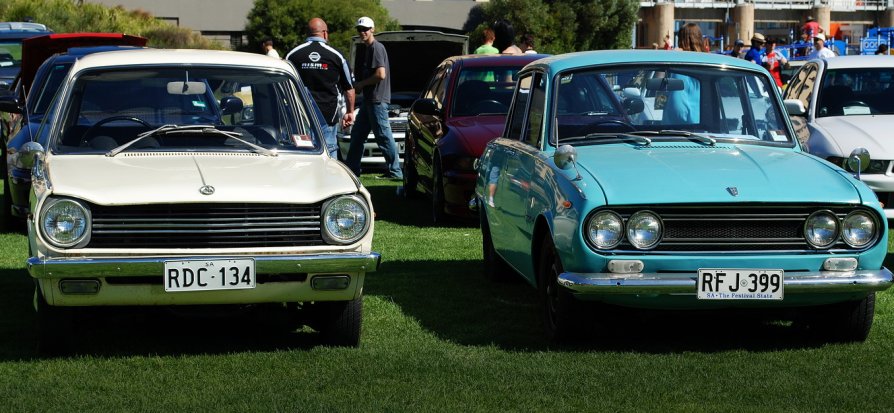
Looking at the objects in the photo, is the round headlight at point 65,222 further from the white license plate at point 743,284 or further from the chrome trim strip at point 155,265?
the white license plate at point 743,284

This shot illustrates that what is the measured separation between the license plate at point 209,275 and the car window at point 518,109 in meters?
2.66

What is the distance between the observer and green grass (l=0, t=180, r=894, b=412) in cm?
577

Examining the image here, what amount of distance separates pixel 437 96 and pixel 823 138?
3761 mm

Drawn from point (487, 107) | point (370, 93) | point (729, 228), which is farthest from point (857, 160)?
point (370, 93)

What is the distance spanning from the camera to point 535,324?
7.56 metres

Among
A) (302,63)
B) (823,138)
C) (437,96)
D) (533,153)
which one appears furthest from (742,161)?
(302,63)

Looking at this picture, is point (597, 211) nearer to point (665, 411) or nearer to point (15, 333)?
point (665, 411)

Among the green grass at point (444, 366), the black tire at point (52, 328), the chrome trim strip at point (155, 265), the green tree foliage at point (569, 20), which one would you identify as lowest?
the green tree foliage at point (569, 20)

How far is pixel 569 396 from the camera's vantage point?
584cm

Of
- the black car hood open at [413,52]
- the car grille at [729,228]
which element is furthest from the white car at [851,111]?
the black car hood open at [413,52]

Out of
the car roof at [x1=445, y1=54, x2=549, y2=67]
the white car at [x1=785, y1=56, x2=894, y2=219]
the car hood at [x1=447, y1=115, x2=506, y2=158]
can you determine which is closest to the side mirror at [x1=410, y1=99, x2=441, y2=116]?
the car hood at [x1=447, y1=115, x2=506, y2=158]

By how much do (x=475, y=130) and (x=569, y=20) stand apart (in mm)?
58017

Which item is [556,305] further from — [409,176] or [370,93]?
[370,93]

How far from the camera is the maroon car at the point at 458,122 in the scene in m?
11.9
